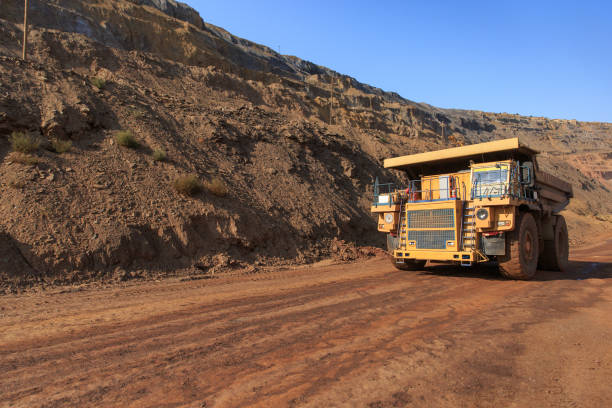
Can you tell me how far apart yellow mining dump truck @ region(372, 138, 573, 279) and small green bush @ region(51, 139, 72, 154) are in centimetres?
1060

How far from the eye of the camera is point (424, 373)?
375cm

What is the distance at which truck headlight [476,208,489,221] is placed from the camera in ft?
31.0

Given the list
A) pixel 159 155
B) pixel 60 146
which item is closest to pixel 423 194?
pixel 159 155

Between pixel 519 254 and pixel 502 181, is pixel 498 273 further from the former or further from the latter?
pixel 502 181

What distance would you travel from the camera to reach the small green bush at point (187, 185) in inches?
515

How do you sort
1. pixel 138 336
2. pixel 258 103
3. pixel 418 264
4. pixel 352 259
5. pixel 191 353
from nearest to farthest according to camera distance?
pixel 191 353 < pixel 138 336 < pixel 418 264 < pixel 352 259 < pixel 258 103

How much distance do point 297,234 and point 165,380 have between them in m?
11.6

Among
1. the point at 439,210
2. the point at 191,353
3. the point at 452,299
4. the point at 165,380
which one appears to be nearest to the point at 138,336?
the point at 191,353

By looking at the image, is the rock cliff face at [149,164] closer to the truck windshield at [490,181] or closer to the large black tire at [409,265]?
the large black tire at [409,265]

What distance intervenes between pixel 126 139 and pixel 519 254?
13.6 metres

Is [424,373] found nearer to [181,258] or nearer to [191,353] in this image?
[191,353]

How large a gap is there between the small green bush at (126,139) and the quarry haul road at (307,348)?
7.46m

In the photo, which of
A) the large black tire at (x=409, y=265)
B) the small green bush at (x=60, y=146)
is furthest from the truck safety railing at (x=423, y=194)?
the small green bush at (x=60, y=146)

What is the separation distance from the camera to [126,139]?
548 inches
